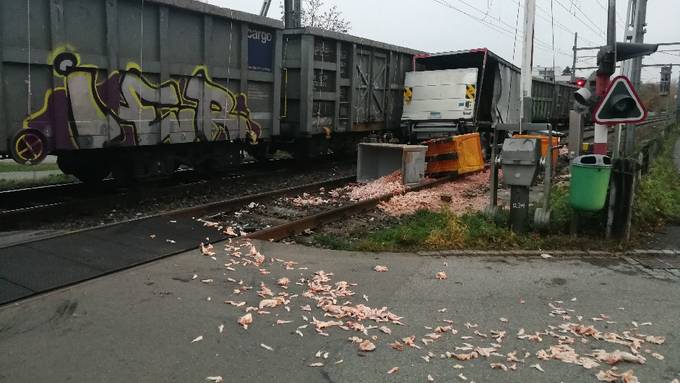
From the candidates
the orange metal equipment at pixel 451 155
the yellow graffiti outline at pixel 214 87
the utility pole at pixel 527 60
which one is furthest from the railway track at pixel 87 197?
the utility pole at pixel 527 60

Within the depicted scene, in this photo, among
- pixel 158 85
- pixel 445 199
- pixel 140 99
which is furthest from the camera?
pixel 445 199

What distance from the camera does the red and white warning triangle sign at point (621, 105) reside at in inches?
263

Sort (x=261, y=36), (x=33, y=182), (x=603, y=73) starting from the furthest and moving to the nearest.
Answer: (x=261, y=36) → (x=33, y=182) → (x=603, y=73)

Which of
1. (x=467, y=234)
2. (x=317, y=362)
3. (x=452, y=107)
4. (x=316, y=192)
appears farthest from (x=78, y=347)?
(x=452, y=107)

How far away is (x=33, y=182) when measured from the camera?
10945 millimetres

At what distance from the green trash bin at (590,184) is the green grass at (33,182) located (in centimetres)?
960

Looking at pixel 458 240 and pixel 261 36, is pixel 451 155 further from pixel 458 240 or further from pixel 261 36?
pixel 458 240

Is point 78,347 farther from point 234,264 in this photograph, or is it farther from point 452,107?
point 452,107

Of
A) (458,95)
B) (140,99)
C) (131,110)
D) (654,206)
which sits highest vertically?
(458,95)

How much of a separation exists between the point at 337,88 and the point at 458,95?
11.1ft

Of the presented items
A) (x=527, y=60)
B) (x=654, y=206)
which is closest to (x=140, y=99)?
(x=527, y=60)

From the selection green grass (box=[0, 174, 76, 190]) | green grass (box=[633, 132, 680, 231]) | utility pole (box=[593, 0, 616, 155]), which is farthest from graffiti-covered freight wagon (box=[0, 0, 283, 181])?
green grass (box=[633, 132, 680, 231])

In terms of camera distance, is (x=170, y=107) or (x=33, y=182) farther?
(x=33, y=182)

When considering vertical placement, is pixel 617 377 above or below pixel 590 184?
below
